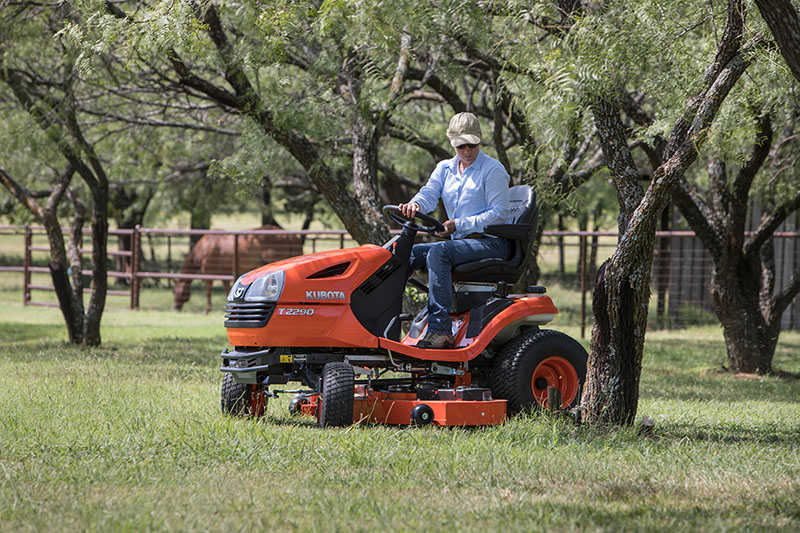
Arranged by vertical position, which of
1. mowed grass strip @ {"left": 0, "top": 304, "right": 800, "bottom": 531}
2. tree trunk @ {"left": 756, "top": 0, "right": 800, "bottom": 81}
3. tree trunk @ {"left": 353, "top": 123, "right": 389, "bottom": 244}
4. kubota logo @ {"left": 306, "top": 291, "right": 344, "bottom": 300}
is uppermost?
tree trunk @ {"left": 756, "top": 0, "right": 800, "bottom": 81}

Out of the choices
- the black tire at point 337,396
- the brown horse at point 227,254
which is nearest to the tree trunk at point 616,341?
the black tire at point 337,396

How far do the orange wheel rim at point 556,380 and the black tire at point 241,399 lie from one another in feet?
6.11

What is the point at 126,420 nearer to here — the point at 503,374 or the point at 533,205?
the point at 503,374

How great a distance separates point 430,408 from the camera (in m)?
6.43

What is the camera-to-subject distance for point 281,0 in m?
7.70

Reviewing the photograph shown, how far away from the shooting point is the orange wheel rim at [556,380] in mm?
6973

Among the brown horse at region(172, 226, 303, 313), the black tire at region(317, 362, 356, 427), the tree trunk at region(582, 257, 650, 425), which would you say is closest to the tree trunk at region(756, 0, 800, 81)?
the tree trunk at region(582, 257, 650, 425)

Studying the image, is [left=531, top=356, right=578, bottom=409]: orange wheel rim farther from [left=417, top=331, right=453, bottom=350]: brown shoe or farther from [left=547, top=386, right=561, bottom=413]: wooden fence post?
[left=417, top=331, right=453, bottom=350]: brown shoe

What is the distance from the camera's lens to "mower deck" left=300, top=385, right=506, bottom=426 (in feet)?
20.9

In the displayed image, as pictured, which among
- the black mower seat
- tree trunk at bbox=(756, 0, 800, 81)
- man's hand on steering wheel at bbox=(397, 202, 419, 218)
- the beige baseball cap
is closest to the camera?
tree trunk at bbox=(756, 0, 800, 81)

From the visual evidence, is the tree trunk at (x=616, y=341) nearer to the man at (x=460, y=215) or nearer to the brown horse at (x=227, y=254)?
the man at (x=460, y=215)

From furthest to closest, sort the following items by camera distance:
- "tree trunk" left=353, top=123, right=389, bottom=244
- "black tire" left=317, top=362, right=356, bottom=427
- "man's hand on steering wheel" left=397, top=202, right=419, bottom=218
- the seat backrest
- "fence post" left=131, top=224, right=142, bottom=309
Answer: "fence post" left=131, top=224, right=142, bottom=309, "tree trunk" left=353, top=123, right=389, bottom=244, the seat backrest, "man's hand on steering wheel" left=397, top=202, right=419, bottom=218, "black tire" left=317, top=362, right=356, bottom=427

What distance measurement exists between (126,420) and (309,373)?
120cm

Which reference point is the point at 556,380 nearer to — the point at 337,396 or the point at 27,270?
the point at 337,396
